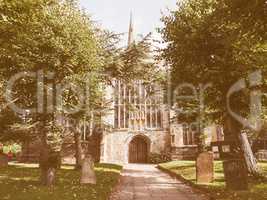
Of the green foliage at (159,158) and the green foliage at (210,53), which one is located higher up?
the green foliage at (210,53)

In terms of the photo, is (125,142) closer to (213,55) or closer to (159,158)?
(159,158)

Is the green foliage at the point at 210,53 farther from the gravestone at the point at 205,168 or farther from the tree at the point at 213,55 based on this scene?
the gravestone at the point at 205,168

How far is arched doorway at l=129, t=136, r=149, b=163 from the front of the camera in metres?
43.2

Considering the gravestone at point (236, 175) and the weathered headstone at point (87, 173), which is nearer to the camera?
the gravestone at point (236, 175)

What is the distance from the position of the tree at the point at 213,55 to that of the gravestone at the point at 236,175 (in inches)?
120

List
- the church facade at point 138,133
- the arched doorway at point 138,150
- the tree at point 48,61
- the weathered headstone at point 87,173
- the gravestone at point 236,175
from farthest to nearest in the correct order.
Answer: the arched doorway at point 138,150 → the church facade at point 138,133 → the weathered headstone at point 87,173 → the tree at point 48,61 → the gravestone at point 236,175

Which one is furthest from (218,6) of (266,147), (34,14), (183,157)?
(183,157)

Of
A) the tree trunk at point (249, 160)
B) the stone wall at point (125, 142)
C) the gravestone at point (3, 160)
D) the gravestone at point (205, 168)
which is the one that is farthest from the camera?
the stone wall at point (125, 142)

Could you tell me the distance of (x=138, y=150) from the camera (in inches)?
1713

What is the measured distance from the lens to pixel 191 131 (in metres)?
42.6

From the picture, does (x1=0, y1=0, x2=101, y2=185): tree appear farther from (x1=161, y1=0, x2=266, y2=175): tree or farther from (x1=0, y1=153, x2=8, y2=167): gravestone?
(x1=0, y1=153, x2=8, y2=167): gravestone

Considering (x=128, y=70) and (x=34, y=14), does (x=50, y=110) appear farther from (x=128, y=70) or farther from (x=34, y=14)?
(x=128, y=70)

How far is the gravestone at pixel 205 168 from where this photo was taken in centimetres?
1580

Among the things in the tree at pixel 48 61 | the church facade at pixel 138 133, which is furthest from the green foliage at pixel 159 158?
the tree at pixel 48 61
